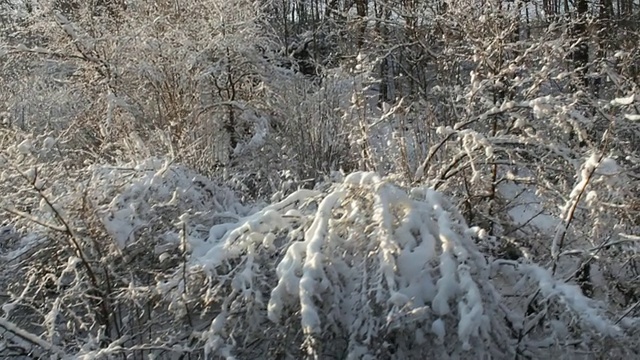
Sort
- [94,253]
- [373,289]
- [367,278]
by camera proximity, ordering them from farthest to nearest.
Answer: [94,253] < [367,278] < [373,289]

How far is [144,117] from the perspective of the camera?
23.2 ft

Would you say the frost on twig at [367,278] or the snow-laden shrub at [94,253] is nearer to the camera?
the frost on twig at [367,278]

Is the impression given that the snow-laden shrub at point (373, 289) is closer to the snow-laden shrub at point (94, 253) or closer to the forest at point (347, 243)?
the forest at point (347, 243)

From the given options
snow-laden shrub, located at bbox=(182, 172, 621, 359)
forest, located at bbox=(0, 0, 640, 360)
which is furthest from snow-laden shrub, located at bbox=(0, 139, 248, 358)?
snow-laden shrub, located at bbox=(182, 172, 621, 359)

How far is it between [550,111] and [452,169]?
735 mm

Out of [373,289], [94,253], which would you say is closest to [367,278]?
[373,289]

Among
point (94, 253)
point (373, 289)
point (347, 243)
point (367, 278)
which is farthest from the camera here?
point (94, 253)

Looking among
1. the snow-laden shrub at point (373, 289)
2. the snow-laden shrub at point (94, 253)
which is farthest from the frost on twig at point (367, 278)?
the snow-laden shrub at point (94, 253)

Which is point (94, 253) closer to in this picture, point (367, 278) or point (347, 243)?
point (347, 243)

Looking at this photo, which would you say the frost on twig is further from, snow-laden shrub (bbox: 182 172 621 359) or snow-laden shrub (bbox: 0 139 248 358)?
snow-laden shrub (bbox: 0 139 248 358)

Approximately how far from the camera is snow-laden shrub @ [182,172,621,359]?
2637 millimetres

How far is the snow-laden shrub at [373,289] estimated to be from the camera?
264cm

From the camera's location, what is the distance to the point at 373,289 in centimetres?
265

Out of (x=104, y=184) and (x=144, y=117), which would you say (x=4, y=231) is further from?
(x=144, y=117)
